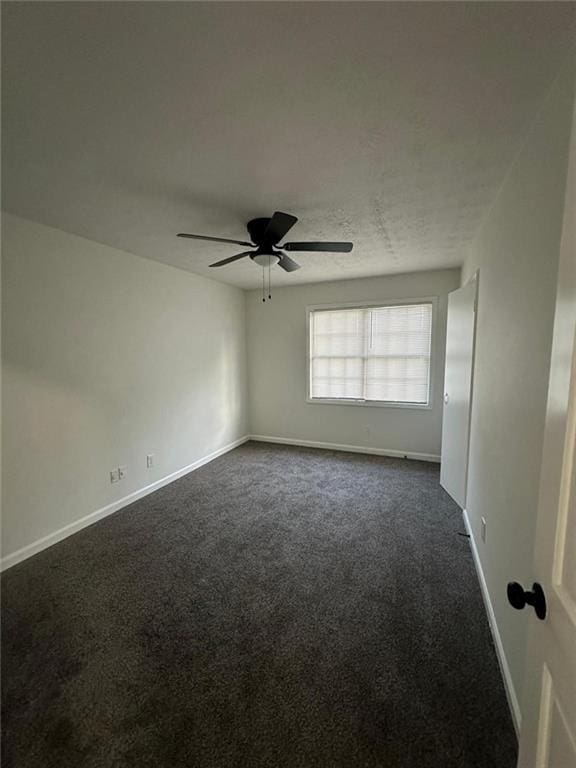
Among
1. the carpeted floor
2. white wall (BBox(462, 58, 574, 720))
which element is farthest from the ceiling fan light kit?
the carpeted floor

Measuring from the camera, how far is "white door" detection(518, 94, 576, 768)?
624 mm

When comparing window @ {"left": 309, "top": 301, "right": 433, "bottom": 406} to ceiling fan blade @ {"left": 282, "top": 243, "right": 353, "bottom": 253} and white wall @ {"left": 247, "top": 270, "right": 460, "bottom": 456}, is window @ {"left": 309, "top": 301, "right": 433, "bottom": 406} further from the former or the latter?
ceiling fan blade @ {"left": 282, "top": 243, "right": 353, "bottom": 253}

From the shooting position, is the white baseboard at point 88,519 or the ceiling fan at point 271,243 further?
the white baseboard at point 88,519

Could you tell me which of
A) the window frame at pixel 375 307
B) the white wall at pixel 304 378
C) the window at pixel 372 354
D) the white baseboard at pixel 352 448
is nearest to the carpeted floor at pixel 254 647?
the white baseboard at pixel 352 448

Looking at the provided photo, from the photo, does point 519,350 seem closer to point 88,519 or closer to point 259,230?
point 259,230

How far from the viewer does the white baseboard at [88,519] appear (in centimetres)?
229

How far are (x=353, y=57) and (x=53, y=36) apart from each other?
3.12ft

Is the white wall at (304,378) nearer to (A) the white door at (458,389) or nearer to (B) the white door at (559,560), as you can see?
(A) the white door at (458,389)

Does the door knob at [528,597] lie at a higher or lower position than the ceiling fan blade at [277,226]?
lower

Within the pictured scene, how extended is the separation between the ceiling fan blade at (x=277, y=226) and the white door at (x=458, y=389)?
1.59 metres

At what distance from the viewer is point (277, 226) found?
200 cm

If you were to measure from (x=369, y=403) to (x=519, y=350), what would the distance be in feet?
10.0

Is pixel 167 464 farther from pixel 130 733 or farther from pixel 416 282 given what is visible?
pixel 416 282

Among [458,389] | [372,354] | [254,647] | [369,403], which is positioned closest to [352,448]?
[369,403]
